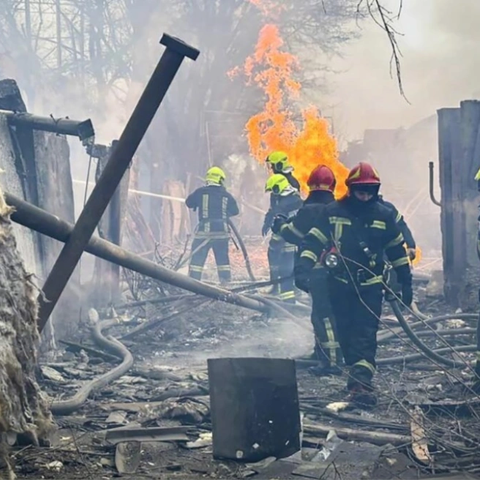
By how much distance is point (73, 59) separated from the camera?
2894 cm

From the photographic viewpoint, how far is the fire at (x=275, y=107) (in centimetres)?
2170

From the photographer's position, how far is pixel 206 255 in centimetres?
1191

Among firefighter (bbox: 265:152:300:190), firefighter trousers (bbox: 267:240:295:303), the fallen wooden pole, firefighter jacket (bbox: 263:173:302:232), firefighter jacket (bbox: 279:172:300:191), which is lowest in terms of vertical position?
the fallen wooden pole

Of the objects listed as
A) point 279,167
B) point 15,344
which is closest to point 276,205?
point 279,167

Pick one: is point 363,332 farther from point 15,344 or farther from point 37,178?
point 37,178

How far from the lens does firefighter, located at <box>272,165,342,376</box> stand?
687 centimetres

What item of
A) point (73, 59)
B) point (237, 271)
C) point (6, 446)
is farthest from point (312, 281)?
point (73, 59)

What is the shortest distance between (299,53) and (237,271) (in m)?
12.6

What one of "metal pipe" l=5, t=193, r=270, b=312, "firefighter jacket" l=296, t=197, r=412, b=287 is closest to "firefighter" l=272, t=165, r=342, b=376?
"firefighter jacket" l=296, t=197, r=412, b=287

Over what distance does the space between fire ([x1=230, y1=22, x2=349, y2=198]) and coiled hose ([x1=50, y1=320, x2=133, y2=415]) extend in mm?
11755

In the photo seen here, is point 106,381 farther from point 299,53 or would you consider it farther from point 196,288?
point 299,53

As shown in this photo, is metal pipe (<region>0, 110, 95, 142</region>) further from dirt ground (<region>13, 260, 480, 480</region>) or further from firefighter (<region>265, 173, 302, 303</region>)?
firefighter (<region>265, 173, 302, 303</region>)

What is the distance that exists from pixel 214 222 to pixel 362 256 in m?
6.01

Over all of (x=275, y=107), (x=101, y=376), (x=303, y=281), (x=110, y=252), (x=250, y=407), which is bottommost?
(x=101, y=376)
